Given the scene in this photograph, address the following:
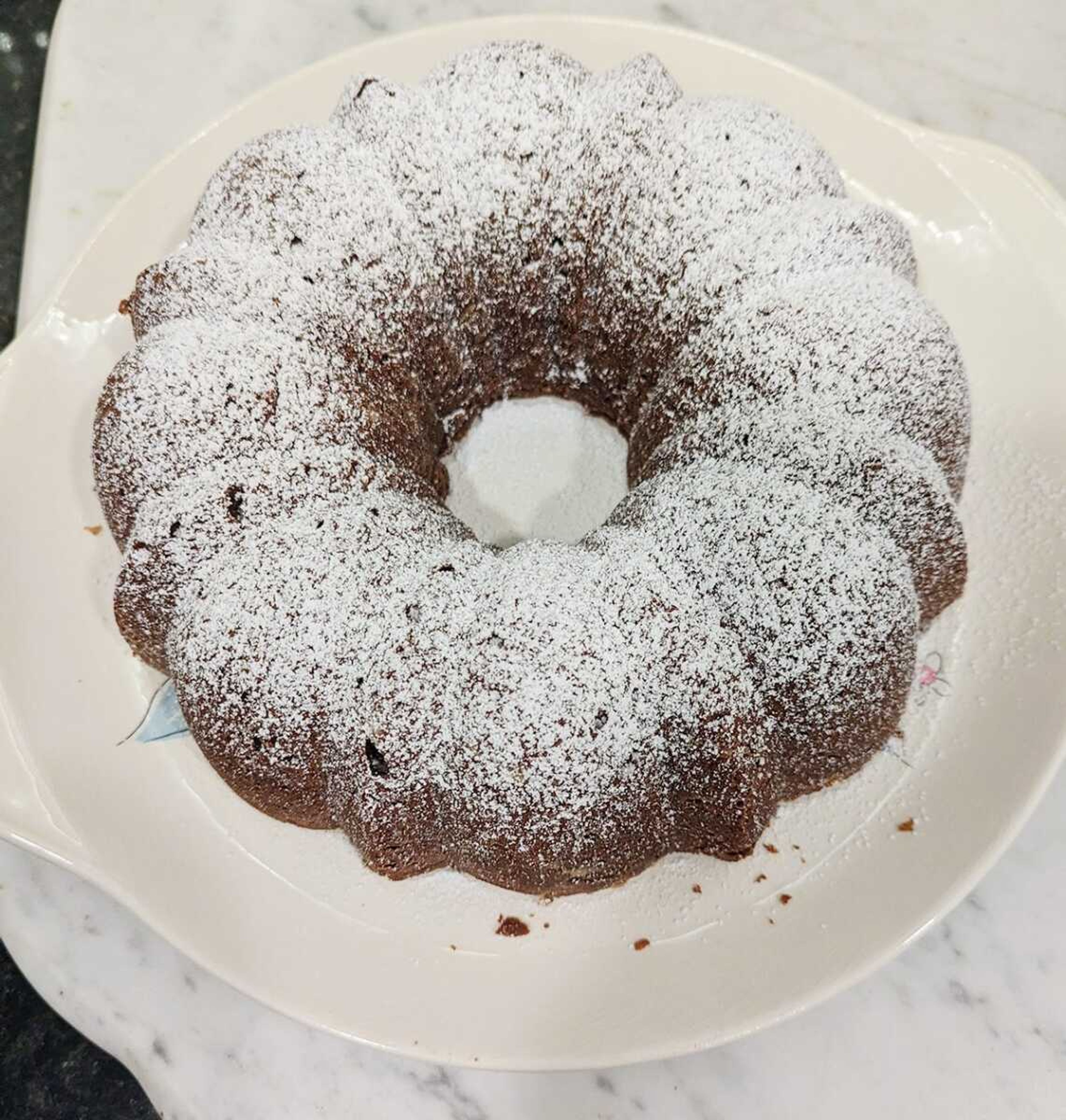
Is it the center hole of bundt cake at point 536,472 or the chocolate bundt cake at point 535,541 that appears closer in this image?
the chocolate bundt cake at point 535,541

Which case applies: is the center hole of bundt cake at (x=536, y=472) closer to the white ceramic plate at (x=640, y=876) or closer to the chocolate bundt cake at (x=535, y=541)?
the chocolate bundt cake at (x=535, y=541)

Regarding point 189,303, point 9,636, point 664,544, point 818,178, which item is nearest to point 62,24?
point 189,303

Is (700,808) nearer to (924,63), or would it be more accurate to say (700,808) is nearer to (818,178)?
(818,178)

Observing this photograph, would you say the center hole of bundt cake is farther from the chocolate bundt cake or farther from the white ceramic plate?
the white ceramic plate

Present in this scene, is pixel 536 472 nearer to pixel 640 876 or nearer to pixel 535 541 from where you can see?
pixel 535 541

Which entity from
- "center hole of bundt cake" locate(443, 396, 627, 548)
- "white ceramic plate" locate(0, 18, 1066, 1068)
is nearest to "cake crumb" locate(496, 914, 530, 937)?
"white ceramic plate" locate(0, 18, 1066, 1068)

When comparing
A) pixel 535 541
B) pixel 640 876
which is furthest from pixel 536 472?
pixel 640 876

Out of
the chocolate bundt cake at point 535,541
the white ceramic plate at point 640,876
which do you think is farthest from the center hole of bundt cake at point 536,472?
the white ceramic plate at point 640,876
